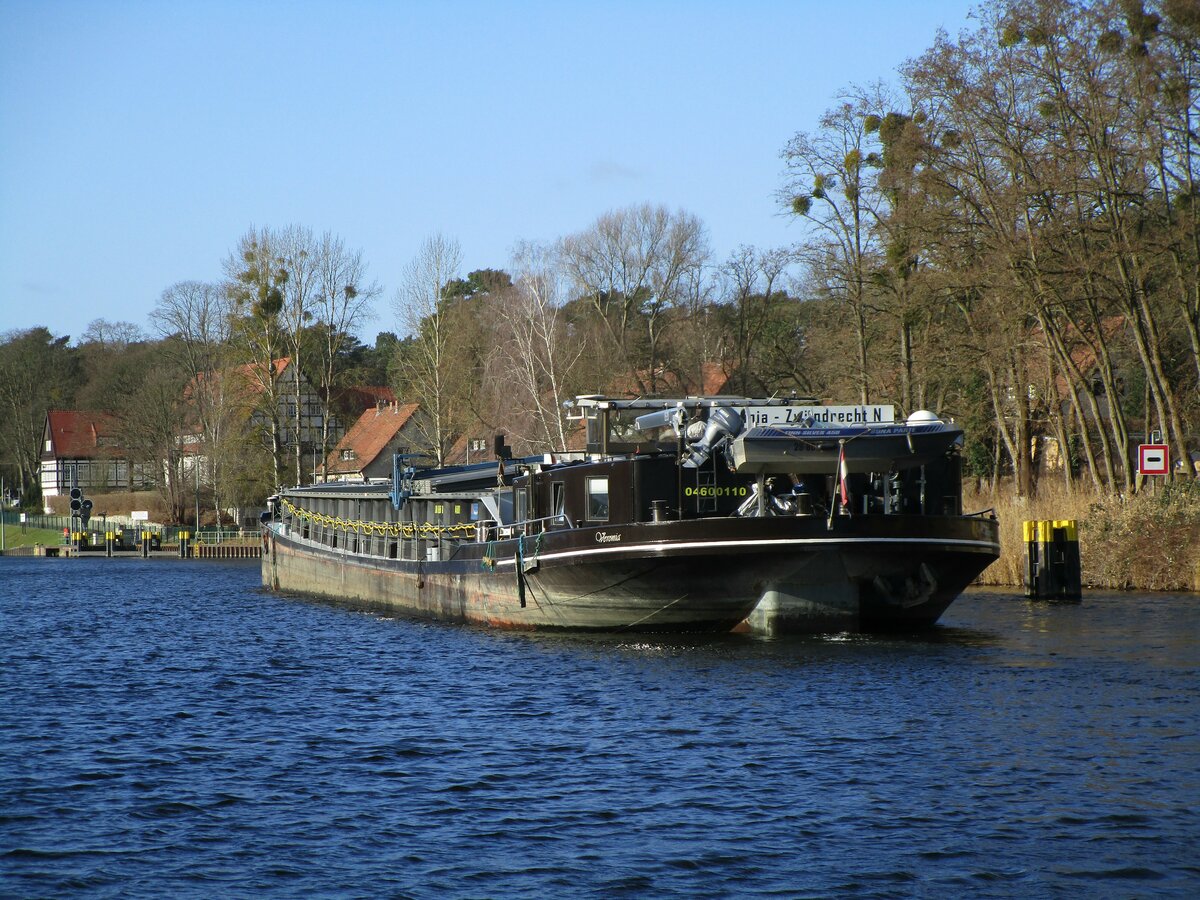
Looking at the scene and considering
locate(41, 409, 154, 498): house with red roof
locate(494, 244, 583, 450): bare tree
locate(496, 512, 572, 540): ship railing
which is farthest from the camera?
locate(41, 409, 154, 498): house with red roof

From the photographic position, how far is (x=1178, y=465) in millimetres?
38125

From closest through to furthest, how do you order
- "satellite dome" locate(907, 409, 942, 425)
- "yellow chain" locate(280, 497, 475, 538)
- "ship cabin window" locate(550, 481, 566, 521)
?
"satellite dome" locate(907, 409, 942, 425), "ship cabin window" locate(550, 481, 566, 521), "yellow chain" locate(280, 497, 475, 538)

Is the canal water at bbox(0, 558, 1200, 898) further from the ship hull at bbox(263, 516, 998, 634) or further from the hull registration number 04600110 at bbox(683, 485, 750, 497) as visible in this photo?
the hull registration number 04600110 at bbox(683, 485, 750, 497)

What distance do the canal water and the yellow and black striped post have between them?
4087 mm

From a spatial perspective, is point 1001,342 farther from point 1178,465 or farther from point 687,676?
point 687,676

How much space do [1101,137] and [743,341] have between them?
1201 inches

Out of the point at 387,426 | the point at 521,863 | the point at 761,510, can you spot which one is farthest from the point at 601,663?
the point at 387,426

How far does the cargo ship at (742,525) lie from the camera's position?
2341cm

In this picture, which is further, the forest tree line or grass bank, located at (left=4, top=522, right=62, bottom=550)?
grass bank, located at (left=4, top=522, right=62, bottom=550)

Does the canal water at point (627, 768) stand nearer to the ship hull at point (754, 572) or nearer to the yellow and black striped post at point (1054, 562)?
the ship hull at point (754, 572)

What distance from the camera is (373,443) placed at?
93438mm

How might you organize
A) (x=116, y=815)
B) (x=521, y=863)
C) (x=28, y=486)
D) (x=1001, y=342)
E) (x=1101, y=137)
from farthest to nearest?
1. (x=28, y=486)
2. (x=1001, y=342)
3. (x=1101, y=137)
4. (x=116, y=815)
5. (x=521, y=863)

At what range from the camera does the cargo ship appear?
2341 centimetres

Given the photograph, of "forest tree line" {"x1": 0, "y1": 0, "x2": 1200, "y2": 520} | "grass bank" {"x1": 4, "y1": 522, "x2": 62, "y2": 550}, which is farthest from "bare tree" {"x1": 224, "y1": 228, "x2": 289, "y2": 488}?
"grass bank" {"x1": 4, "y1": 522, "x2": 62, "y2": 550}
